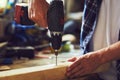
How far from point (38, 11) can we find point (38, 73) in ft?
1.00

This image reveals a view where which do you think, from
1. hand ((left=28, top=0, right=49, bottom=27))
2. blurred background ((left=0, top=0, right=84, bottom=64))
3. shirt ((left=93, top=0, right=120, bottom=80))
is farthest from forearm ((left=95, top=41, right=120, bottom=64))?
blurred background ((left=0, top=0, right=84, bottom=64))

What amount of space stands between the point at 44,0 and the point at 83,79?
38 centimetres

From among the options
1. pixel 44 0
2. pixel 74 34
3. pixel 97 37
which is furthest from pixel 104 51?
pixel 74 34

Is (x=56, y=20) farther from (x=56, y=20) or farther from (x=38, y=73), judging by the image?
(x=38, y=73)

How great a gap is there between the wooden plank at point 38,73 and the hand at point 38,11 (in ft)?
0.71

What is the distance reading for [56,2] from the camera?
1.09 meters

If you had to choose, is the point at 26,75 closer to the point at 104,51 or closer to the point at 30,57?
the point at 104,51

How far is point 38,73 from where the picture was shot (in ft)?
3.32

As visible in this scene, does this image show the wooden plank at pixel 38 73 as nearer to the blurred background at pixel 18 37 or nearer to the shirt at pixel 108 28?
the shirt at pixel 108 28

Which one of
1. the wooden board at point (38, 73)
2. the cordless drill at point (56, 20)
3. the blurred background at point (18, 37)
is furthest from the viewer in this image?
the blurred background at point (18, 37)

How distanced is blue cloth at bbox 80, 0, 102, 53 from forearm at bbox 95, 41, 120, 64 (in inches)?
6.2

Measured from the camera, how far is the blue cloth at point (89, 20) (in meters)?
1.16

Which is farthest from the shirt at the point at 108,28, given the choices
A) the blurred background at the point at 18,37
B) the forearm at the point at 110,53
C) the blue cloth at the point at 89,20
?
the blurred background at the point at 18,37

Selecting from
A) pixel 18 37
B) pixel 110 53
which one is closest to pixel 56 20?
pixel 110 53
